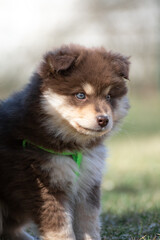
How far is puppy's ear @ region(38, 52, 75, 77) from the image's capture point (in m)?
3.58

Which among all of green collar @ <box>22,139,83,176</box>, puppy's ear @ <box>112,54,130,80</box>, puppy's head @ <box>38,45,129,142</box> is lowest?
green collar @ <box>22,139,83,176</box>

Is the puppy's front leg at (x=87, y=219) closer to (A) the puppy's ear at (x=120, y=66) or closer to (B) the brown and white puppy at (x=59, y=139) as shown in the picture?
(B) the brown and white puppy at (x=59, y=139)

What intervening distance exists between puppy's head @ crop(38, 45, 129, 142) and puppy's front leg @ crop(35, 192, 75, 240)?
0.62 m

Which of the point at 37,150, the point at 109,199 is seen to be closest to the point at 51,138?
the point at 37,150

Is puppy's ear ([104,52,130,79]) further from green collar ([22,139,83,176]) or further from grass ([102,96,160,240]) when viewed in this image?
green collar ([22,139,83,176])

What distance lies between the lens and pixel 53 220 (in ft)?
11.5

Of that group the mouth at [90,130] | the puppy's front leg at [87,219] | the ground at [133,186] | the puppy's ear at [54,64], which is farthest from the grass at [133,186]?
the puppy's ear at [54,64]

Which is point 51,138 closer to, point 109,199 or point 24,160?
point 24,160

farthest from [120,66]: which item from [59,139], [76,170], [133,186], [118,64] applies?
[133,186]

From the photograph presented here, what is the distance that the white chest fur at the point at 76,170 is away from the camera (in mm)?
3584

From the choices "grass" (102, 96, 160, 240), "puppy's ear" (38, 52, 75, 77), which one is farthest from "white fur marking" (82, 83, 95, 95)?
"grass" (102, 96, 160, 240)

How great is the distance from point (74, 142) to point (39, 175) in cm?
46

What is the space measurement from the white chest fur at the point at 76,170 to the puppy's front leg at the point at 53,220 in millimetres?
143

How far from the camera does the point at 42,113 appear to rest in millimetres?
3668
